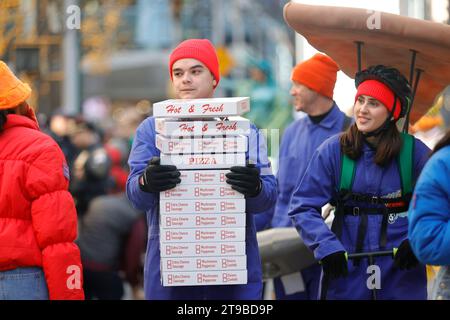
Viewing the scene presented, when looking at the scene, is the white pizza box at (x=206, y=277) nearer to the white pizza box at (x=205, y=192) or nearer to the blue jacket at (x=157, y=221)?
the blue jacket at (x=157, y=221)

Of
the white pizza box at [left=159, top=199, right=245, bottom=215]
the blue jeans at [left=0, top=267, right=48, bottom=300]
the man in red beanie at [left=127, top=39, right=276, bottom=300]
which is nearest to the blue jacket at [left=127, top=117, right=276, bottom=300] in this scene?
the man in red beanie at [left=127, top=39, right=276, bottom=300]

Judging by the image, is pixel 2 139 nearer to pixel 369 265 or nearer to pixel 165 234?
pixel 165 234

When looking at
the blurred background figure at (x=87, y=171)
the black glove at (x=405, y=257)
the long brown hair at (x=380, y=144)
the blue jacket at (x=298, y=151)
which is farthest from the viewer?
the blurred background figure at (x=87, y=171)

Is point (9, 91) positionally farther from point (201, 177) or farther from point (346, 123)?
point (346, 123)

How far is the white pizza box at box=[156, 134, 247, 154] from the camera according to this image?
5762mm

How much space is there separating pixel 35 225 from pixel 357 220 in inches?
68.0

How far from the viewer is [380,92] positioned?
6.30 metres

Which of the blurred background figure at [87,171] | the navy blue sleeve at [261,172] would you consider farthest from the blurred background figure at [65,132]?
the navy blue sleeve at [261,172]

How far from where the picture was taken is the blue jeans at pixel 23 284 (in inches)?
225

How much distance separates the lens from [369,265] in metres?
6.27

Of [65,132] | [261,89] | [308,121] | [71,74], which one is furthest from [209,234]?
[261,89]

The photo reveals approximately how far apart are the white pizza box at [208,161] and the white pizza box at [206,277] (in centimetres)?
54

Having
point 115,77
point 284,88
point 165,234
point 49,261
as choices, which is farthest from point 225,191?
point 115,77
